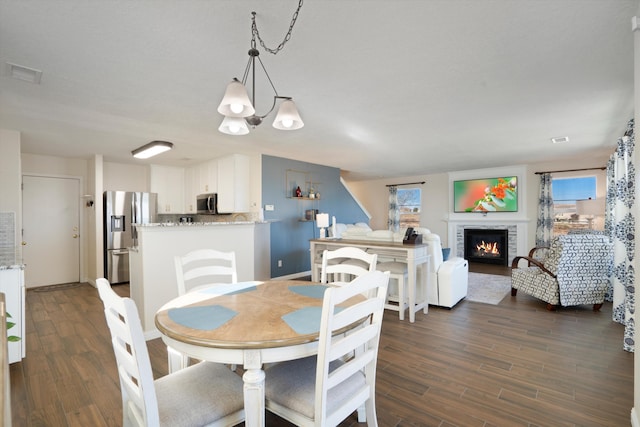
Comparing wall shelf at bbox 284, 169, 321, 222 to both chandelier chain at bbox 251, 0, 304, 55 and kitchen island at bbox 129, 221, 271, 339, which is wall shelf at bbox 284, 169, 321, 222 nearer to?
kitchen island at bbox 129, 221, 271, 339

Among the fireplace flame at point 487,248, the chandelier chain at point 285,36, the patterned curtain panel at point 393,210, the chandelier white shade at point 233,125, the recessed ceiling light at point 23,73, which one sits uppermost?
the chandelier chain at point 285,36

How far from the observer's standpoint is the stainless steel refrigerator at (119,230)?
5324mm

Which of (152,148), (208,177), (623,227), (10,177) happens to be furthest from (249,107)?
(208,177)

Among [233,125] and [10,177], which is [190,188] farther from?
[233,125]

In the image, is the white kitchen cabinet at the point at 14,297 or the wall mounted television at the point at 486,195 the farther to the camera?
the wall mounted television at the point at 486,195

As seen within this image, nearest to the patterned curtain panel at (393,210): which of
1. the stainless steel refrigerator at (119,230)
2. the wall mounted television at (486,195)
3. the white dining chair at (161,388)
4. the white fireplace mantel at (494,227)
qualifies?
the white fireplace mantel at (494,227)

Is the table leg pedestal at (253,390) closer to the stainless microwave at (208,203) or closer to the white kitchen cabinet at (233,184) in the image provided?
the white kitchen cabinet at (233,184)

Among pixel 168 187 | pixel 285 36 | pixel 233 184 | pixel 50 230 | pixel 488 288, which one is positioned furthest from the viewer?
pixel 168 187

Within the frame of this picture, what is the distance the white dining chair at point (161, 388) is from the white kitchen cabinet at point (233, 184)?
4156mm

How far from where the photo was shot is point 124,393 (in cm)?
138

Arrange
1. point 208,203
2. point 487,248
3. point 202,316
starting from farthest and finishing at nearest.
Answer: point 487,248, point 208,203, point 202,316

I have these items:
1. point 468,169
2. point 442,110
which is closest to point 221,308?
point 442,110

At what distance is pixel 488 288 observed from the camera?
496 cm

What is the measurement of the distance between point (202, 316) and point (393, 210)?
→ 789 cm
